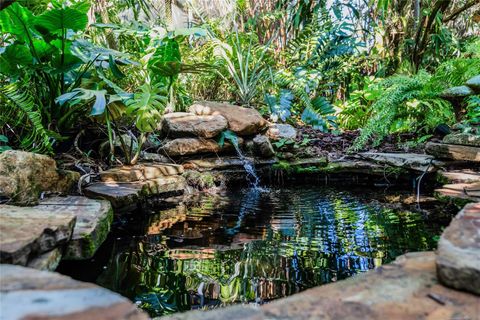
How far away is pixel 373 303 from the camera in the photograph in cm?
84

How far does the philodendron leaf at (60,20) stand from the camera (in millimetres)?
2787

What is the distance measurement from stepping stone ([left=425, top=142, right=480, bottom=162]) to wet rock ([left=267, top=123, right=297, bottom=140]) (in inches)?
76.2

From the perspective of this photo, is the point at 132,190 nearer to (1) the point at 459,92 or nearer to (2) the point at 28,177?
(2) the point at 28,177

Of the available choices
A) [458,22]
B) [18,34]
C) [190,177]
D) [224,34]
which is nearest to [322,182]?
[190,177]

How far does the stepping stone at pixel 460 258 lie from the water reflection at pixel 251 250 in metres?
0.64

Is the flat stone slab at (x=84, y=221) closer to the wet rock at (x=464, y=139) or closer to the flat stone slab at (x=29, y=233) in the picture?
the flat stone slab at (x=29, y=233)

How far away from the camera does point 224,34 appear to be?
22.5 ft

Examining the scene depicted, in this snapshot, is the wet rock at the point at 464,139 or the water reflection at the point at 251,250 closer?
the water reflection at the point at 251,250

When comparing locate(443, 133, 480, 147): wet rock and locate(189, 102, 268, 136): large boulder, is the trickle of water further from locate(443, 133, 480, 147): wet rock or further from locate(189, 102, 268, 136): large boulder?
locate(443, 133, 480, 147): wet rock

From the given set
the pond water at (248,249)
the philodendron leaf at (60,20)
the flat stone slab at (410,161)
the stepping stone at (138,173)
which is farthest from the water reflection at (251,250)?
the philodendron leaf at (60,20)

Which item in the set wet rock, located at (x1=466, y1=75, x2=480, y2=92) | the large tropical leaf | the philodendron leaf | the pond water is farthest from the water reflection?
the large tropical leaf

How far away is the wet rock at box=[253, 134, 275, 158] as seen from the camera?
Result: 14.4 ft

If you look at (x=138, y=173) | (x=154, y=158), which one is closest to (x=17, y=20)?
(x=138, y=173)

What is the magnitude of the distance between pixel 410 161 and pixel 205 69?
3.18m
